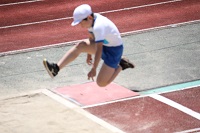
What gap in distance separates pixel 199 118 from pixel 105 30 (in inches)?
97.9

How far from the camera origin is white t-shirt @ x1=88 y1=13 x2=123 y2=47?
11055 millimetres

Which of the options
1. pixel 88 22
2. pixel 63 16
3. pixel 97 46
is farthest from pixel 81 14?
pixel 63 16

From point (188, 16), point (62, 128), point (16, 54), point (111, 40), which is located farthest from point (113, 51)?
point (188, 16)

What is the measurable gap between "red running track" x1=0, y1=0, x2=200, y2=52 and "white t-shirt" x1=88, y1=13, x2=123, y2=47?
197 inches

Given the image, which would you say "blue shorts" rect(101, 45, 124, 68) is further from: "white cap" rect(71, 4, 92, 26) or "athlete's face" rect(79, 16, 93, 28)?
"white cap" rect(71, 4, 92, 26)

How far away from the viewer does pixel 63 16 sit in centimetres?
1853

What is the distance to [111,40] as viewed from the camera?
11477mm

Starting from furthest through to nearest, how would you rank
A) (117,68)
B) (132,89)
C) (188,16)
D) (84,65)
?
(188,16) → (84,65) → (132,89) → (117,68)

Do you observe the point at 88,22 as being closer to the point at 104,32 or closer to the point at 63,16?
the point at 104,32

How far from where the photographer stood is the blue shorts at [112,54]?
11.6m

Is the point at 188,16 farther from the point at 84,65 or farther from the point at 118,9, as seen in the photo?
the point at 84,65

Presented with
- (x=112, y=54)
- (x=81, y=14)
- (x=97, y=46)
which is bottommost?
(x=112, y=54)

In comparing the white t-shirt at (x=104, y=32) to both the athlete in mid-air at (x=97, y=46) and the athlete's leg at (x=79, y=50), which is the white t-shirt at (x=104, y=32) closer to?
the athlete in mid-air at (x=97, y=46)

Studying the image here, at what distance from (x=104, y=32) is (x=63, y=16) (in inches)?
296
